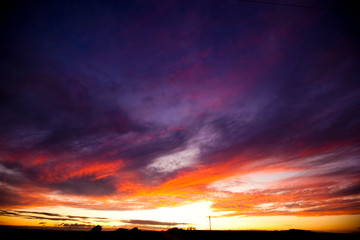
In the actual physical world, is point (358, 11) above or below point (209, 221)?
above

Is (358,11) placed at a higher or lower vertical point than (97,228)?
higher

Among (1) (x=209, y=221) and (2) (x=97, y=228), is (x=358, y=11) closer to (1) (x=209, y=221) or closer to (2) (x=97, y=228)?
(2) (x=97, y=228)

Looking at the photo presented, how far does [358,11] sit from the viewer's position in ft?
24.0

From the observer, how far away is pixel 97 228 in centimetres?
6347

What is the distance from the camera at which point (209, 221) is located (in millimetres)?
79500

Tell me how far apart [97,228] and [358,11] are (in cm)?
8467

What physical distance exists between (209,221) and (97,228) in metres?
50.8

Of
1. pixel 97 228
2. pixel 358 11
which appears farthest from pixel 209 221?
pixel 358 11

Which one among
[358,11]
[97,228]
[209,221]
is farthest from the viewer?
[209,221]

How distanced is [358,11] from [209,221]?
300ft

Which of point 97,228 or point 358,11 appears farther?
point 97,228

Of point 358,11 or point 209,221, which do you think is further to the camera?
point 209,221

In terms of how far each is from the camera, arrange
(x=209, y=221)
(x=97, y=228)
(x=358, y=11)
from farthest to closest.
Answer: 1. (x=209, y=221)
2. (x=97, y=228)
3. (x=358, y=11)
